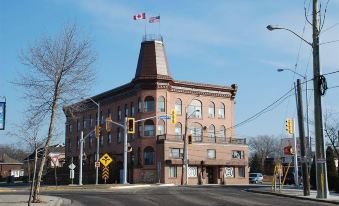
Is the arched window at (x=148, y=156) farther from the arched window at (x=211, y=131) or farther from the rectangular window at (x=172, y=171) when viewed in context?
the arched window at (x=211, y=131)

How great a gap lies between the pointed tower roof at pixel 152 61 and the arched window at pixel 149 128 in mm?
6624

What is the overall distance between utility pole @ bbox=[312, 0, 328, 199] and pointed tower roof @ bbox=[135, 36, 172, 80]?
47.3 metres

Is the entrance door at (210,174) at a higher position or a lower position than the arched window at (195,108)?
lower

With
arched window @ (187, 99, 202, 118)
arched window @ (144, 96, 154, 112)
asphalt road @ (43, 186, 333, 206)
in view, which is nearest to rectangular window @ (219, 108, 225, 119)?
arched window @ (187, 99, 202, 118)

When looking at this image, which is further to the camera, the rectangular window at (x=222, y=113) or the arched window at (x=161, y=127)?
the rectangular window at (x=222, y=113)

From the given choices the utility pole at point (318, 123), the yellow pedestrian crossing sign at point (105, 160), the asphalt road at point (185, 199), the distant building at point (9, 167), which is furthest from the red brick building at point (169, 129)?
the distant building at point (9, 167)

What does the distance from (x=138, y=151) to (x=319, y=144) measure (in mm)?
48898

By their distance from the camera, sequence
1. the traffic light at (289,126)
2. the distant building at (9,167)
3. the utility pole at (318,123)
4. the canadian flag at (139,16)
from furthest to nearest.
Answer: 1. the distant building at (9,167)
2. the canadian flag at (139,16)
3. the traffic light at (289,126)
4. the utility pole at (318,123)

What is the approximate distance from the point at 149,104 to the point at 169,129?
4.83 m

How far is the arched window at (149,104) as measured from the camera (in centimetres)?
7431

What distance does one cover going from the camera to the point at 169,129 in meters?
75.4

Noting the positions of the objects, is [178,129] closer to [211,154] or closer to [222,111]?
[211,154]

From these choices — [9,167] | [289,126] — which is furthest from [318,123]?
[9,167]

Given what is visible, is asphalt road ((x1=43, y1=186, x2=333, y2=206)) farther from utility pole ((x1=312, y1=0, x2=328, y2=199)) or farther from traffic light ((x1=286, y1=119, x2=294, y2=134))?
traffic light ((x1=286, y1=119, x2=294, y2=134))
